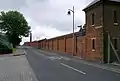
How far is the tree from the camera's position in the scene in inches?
3553

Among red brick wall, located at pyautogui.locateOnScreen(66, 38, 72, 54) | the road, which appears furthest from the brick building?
red brick wall, located at pyautogui.locateOnScreen(66, 38, 72, 54)

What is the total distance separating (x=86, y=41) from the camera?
3762cm

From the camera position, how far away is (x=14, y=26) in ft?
300

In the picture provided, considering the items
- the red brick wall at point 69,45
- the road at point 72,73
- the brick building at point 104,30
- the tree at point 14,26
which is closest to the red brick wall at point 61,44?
the red brick wall at point 69,45

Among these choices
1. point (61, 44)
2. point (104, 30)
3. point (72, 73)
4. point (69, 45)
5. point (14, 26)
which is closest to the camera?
point (72, 73)

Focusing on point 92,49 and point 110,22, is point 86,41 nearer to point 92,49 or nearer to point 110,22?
point 92,49

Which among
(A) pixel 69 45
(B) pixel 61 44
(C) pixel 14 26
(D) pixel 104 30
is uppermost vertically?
(C) pixel 14 26

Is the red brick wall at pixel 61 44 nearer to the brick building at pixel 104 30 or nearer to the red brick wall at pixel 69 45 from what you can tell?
the red brick wall at pixel 69 45

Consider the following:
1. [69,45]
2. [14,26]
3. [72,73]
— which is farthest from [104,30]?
[14,26]

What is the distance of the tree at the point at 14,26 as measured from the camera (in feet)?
296

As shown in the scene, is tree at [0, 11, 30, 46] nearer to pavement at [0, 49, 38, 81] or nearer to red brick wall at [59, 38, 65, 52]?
red brick wall at [59, 38, 65, 52]

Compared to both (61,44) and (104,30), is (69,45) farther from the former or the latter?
(104,30)

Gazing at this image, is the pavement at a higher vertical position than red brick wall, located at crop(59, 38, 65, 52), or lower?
lower

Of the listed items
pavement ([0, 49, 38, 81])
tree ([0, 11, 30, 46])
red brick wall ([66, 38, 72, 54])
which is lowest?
pavement ([0, 49, 38, 81])
